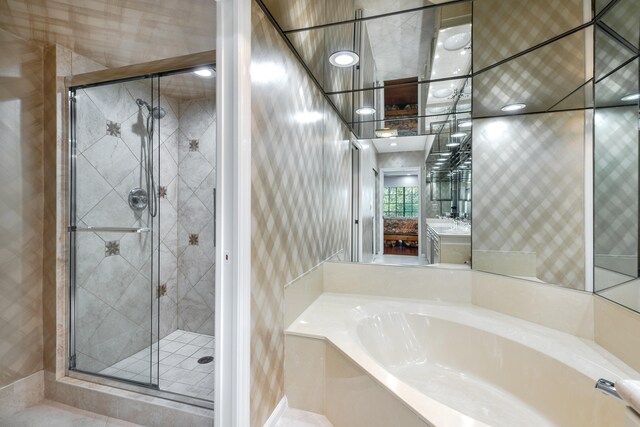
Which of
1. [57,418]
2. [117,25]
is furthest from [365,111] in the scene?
[57,418]

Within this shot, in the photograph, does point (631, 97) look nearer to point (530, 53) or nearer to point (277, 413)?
point (530, 53)

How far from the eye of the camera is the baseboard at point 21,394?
172cm

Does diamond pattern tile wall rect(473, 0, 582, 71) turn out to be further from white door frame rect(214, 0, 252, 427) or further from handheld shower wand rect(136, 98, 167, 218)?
handheld shower wand rect(136, 98, 167, 218)

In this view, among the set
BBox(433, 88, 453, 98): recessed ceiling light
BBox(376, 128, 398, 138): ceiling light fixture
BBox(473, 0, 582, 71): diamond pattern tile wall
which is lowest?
BBox(376, 128, 398, 138): ceiling light fixture

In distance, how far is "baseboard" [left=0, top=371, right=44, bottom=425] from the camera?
1.72m

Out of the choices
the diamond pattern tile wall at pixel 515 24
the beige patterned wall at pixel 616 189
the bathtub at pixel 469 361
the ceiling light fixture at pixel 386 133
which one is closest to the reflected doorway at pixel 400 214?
the ceiling light fixture at pixel 386 133

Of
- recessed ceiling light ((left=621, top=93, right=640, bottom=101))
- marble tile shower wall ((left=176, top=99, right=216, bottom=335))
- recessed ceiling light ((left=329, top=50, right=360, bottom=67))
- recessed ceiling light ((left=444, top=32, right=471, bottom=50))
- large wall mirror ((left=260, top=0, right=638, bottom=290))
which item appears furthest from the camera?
marble tile shower wall ((left=176, top=99, right=216, bottom=335))

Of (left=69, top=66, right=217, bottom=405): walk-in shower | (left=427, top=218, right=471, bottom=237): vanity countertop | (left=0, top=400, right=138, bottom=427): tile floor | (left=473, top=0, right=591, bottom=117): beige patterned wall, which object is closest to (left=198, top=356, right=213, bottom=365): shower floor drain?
(left=69, top=66, right=217, bottom=405): walk-in shower

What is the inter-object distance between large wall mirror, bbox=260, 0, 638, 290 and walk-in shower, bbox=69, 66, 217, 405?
133cm

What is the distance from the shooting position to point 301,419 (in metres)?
1.68

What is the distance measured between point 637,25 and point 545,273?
1367 mm

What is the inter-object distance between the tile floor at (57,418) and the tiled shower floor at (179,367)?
0.27 m

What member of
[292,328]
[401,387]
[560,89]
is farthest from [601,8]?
[292,328]

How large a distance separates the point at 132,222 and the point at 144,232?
12 centimetres
